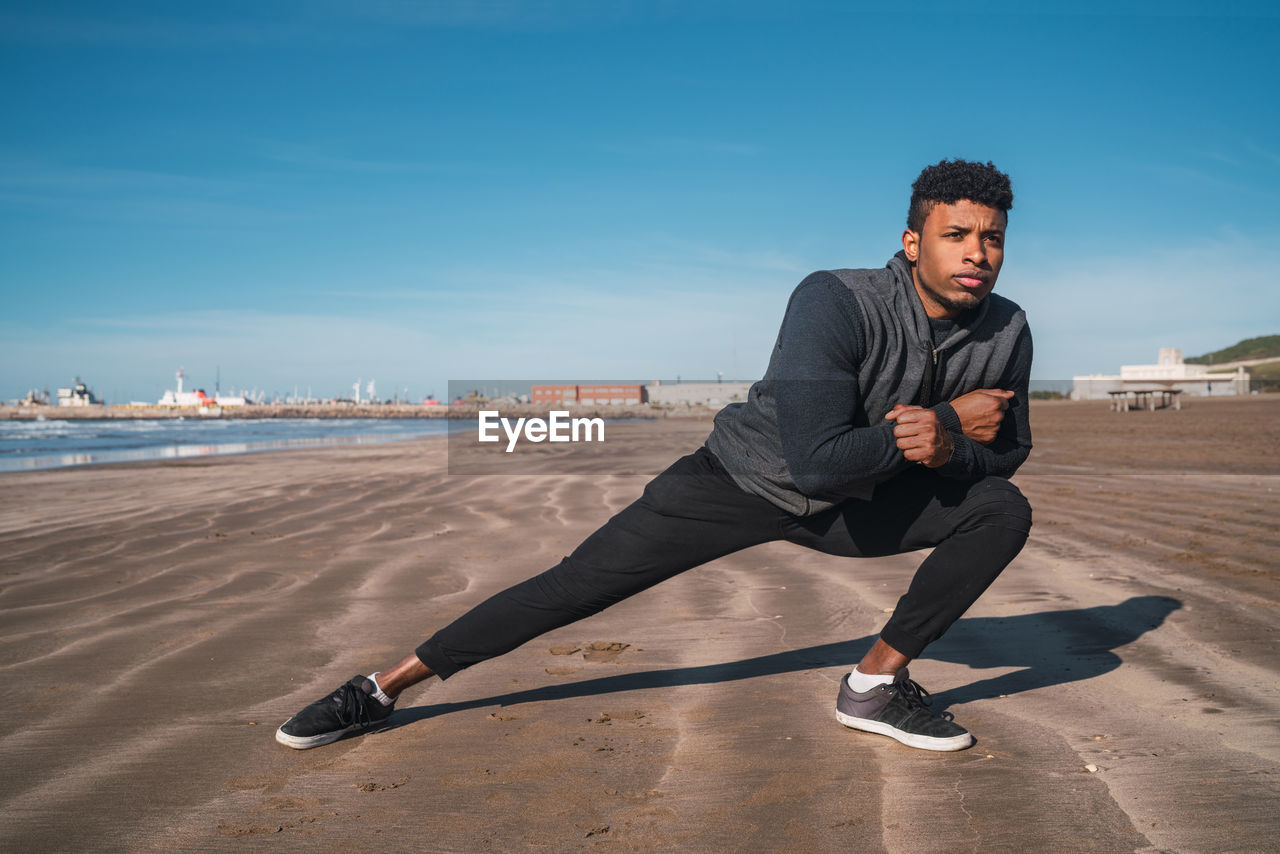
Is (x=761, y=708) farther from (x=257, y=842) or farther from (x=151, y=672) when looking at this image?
(x=151, y=672)

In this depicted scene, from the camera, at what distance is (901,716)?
2438mm

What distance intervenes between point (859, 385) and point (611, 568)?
0.94 m

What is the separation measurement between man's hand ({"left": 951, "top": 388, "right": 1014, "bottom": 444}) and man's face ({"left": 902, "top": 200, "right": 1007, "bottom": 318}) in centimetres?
28

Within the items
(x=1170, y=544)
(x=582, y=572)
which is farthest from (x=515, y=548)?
(x=1170, y=544)

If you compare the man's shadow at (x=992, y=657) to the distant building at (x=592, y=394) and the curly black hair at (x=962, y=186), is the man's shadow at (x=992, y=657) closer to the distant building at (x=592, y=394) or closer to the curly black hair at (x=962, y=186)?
the curly black hair at (x=962, y=186)

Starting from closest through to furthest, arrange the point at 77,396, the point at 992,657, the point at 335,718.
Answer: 1. the point at 335,718
2. the point at 992,657
3. the point at 77,396

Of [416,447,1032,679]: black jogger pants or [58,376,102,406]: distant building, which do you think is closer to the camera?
[416,447,1032,679]: black jogger pants

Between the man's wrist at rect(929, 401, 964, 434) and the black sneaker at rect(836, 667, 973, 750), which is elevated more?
the man's wrist at rect(929, 401, 964, 434)

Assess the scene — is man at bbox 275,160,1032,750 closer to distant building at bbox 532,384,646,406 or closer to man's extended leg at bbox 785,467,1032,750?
man's extended leg at bbox 785,467,1032,750

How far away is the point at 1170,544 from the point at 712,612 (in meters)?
3.35

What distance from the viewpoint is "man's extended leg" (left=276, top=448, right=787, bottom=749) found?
8.55ft

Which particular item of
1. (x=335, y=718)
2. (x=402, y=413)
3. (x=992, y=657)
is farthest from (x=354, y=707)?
(x=402, y=413)

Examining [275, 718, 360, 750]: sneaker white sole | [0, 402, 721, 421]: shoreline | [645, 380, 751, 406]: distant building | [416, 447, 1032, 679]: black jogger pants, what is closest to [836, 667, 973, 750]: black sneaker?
[416, 447, 1032, 679]: black jogger pants

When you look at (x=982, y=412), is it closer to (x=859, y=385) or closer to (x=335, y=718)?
(x=859, y=385)
